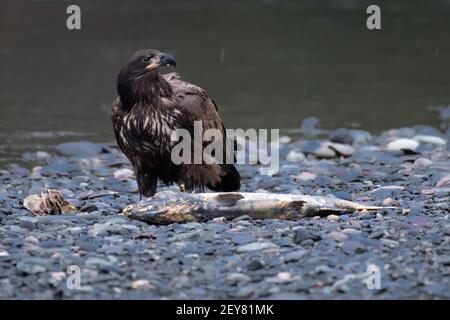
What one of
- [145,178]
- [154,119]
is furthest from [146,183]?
[154,119]

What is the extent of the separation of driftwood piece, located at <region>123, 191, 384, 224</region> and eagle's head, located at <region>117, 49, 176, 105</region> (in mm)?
1116

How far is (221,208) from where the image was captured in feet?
22.4

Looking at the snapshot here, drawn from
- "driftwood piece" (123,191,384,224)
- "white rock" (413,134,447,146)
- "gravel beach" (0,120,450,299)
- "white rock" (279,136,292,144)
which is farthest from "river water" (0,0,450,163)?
"driftwood piece" (123,191,384,224)

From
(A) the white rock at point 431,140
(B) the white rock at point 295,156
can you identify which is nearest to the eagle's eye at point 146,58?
(B) the white rock at point 295,156

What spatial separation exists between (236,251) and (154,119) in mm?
1845

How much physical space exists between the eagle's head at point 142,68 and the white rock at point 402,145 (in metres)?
4.08

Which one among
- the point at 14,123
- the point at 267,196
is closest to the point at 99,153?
the point at 14,123

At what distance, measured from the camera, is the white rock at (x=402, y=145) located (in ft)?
35.6

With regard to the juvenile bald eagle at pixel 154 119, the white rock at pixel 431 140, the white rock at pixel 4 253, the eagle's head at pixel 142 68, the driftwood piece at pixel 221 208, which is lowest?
the white rock at pixel 4 253

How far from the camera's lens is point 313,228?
21.1 ft

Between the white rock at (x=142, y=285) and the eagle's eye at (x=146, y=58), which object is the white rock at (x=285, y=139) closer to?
the eagle's eye at (x=146, y=58)

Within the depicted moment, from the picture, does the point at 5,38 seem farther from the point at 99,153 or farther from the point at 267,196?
the point at 267,196

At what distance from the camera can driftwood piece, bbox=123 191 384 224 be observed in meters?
6.78
